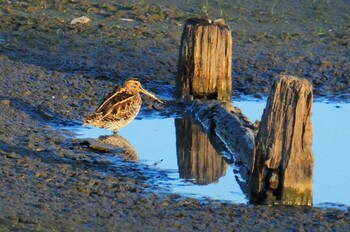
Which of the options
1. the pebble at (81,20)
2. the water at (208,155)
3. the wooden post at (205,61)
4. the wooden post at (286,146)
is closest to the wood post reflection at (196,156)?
the water at (208,155)

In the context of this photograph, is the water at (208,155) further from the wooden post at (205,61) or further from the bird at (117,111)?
the wooden post at (205,61)

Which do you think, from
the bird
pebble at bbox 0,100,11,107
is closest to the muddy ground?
pebble at bbox 0,100,11,107

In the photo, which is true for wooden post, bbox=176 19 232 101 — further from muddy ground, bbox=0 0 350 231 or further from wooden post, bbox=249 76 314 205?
wooden post, bbox=249 76 314 205

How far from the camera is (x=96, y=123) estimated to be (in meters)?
11.0

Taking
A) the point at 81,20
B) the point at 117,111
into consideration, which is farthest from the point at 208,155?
the point at 81,20

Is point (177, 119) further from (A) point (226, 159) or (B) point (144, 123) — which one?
(A) point (226, 159)

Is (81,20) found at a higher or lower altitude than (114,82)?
higher

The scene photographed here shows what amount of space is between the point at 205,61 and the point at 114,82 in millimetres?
1553

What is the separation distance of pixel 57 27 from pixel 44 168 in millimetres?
6884

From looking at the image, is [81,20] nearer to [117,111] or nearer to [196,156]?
[117,111]

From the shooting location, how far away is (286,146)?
8586 millimetres

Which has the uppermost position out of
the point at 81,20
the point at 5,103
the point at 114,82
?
the point at 81,20

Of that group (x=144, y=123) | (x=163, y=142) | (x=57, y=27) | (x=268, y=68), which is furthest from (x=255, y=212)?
(x=57, y=27)

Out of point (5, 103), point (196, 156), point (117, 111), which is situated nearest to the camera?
point (196, 156)
